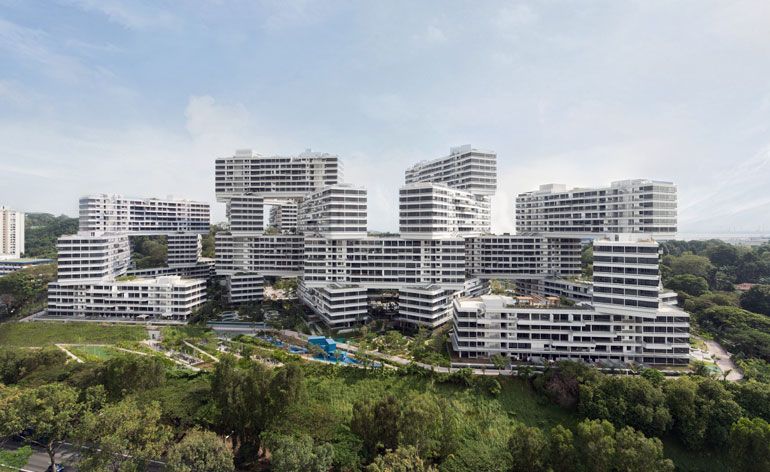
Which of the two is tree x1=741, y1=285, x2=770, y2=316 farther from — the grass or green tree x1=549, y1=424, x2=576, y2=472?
the grass

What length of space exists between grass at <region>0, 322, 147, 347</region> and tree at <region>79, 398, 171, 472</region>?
32.9 m

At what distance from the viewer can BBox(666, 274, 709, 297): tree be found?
76125 millimetres

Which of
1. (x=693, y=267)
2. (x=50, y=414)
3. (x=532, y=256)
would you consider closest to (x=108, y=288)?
(x=50, y=414)

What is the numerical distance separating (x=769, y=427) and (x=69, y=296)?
100181 mm

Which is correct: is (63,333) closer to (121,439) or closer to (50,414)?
(50,414)

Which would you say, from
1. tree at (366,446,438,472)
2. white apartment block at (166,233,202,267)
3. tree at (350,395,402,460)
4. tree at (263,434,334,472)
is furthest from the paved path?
white apartment block at (166,233,202,267)

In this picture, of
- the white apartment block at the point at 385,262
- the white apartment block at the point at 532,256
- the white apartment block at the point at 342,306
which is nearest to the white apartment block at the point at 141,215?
the white apartment block at the point at 385,262

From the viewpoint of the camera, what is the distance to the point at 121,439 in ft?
98.3

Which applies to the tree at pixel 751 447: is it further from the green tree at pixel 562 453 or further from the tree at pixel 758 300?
the tree at pixel 758 300

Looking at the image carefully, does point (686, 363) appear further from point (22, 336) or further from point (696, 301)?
point (22, 336)

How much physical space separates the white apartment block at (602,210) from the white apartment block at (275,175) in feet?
145

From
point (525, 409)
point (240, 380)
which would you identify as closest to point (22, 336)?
point (240, 380)

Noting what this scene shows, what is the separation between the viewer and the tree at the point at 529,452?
31422 millimetres

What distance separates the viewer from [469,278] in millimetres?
77625
